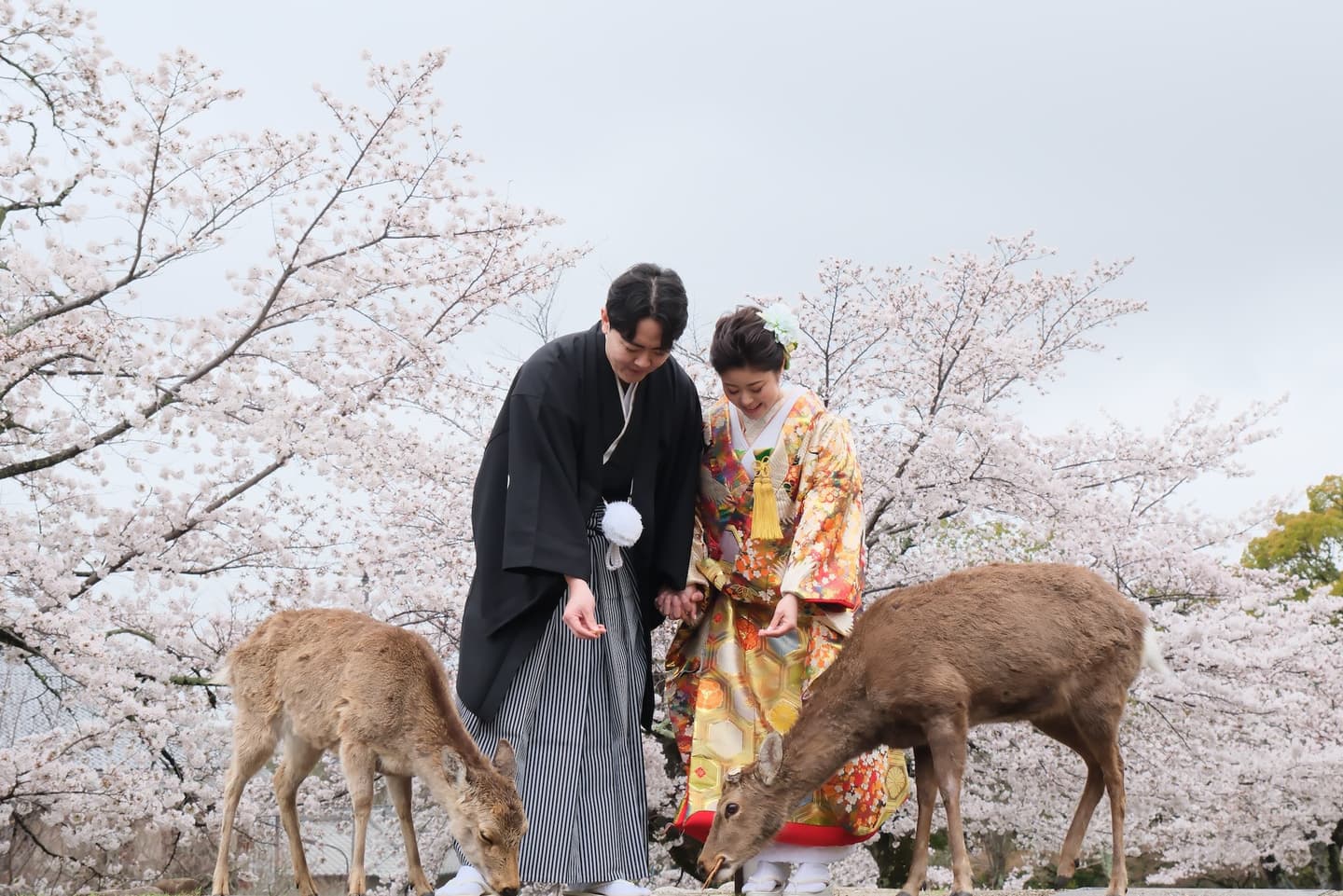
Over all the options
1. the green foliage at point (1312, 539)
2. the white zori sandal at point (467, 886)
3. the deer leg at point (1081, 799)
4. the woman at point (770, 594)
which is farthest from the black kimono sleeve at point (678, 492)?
the green foliage at point (1312, 539)

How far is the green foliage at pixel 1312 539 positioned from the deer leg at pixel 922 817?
24000 mm

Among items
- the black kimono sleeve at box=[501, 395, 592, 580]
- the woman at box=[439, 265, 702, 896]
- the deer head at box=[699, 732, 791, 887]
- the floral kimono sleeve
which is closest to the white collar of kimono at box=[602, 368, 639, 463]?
the woman at box=[439, 265, 702, 896]

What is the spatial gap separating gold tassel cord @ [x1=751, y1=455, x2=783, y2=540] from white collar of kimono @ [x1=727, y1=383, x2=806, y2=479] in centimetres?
5

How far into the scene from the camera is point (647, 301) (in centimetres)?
424

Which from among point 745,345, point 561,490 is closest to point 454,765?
point 561,490

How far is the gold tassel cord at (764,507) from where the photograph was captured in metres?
4.70

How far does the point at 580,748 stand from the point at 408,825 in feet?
2.79

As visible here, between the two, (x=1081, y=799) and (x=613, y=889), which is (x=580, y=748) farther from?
A: (x=1081, y=799)

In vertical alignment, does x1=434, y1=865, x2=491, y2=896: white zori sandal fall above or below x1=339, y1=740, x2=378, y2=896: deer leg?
below

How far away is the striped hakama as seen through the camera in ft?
14.5

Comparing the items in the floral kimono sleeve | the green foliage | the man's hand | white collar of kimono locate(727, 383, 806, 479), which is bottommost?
the green foliage

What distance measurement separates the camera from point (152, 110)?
8.22 metres

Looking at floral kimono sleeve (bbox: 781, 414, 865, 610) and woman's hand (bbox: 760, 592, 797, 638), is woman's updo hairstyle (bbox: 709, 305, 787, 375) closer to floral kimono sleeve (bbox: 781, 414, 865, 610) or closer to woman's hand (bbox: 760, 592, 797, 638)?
floral kimono sleeve (bbox: 781, 414, 865, 610)

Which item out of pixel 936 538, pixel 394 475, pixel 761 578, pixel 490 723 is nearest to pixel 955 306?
pixel 936 538
